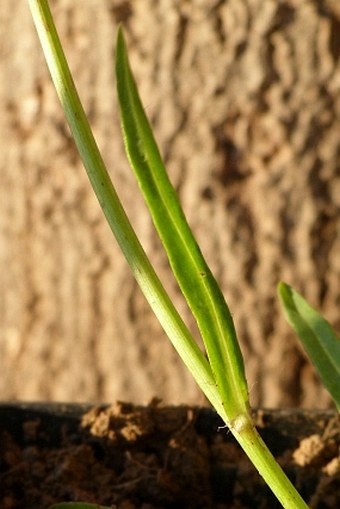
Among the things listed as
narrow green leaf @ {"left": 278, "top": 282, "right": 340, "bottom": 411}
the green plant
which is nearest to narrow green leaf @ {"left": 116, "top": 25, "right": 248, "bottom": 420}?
the green plant

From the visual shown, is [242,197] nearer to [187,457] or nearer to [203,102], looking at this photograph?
[203,102]

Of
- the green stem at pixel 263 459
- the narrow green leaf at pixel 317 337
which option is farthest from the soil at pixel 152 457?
the green stem at pixel 263 459

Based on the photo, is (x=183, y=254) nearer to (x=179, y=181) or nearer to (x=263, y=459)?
(x=263, y=459)

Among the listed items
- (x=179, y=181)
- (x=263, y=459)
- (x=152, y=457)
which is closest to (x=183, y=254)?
(x=263, y=459)

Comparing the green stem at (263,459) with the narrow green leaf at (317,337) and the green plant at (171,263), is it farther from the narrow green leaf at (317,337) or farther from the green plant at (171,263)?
the narrow green leaf at (317,337)

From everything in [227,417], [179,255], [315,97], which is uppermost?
[315,97]

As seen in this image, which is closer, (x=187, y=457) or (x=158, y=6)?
(x=187, y=457)

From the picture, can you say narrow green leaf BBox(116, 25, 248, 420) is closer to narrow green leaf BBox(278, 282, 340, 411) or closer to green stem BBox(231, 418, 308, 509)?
green stem BBox(231, 418, 308, 509)

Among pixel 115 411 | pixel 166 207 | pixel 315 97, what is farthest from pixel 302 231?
pixel 166 207
